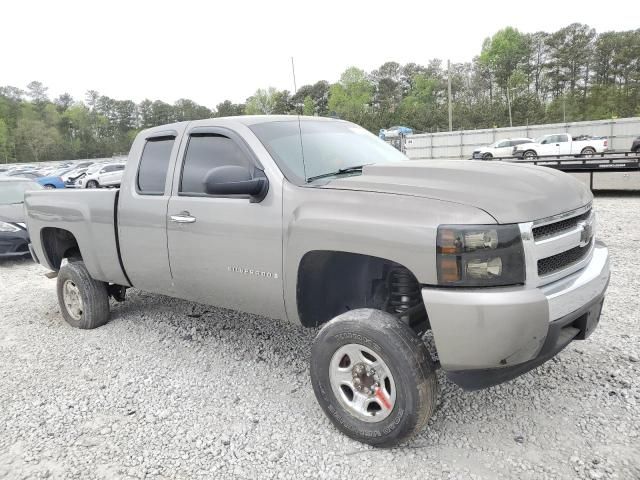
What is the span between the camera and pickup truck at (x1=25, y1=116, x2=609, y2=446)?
7.96ft

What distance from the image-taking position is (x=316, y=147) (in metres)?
3.62

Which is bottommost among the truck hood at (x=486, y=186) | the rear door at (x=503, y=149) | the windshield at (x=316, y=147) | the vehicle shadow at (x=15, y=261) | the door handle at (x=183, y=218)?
the rear door at (x=503, y=149)

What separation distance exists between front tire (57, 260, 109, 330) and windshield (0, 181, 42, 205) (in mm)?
5756

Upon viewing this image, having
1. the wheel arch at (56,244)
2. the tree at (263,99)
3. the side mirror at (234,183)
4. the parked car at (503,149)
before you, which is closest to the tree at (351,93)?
the tree at (263,99)

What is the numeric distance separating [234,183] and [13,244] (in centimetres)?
750

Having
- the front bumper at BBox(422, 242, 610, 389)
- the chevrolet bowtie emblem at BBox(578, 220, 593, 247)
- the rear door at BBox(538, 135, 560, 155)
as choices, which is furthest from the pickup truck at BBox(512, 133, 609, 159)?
the front bumper at BBox(422, 242, 610, 389)

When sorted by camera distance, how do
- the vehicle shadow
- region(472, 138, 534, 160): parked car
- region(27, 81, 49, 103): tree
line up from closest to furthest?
the vehicle shadow
region(472, 138, 534, 160): parked car
region(27, 81, 49, 103): tree

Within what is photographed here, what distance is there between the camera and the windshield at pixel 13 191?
9.77m

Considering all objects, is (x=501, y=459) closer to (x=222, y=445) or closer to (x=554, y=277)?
(x=554, y=277)

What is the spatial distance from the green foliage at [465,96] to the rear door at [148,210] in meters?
52.0

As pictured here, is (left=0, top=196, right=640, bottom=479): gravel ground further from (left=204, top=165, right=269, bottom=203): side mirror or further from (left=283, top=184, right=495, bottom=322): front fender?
(left=204, top=165, right=269, bottom=203): side mirror

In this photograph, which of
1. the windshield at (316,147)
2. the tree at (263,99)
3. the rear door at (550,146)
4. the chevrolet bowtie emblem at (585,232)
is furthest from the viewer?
the tree at (263,99)

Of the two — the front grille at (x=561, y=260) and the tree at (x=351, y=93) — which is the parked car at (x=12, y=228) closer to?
the front grille at (x=561, y=260)

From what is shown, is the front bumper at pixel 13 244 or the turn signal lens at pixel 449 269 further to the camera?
the front bumper at pixel 13 244
